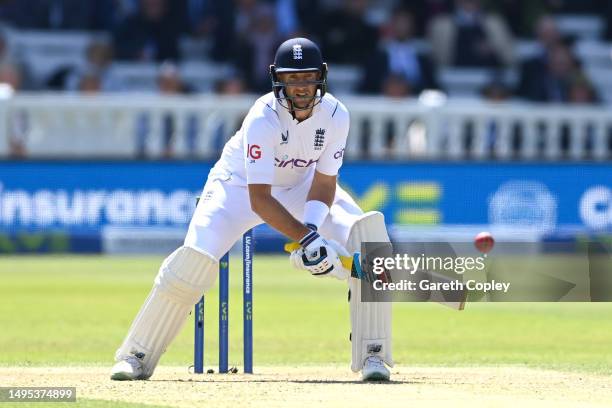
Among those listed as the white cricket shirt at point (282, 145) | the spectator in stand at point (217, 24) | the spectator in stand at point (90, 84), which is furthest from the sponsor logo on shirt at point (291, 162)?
the spectator in stand at point (217, 24)

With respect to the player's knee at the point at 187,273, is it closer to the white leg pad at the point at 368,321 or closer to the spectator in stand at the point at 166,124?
the white leg pad at the point at 368,321

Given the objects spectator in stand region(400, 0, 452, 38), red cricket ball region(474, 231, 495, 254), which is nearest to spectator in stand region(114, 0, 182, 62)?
spectator in stand region(400, 0, 452, 38)

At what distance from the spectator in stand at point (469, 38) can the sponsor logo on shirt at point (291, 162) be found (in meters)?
12.5

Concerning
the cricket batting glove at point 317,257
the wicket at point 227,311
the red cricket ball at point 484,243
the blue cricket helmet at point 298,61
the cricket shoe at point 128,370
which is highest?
the blue cricket helmet at point 298,61

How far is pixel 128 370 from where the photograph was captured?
798 centimetres

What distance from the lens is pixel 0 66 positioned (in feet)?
62.3

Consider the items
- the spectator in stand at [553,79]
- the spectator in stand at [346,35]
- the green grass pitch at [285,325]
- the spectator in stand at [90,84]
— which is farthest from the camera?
the spectator in stand at [346,35]

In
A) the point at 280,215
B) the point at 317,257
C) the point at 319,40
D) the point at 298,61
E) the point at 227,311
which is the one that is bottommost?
the point at 227,311

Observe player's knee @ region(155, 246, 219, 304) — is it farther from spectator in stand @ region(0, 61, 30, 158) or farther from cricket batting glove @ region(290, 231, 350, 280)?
spectator in stand @ region(0, 61, 30, 158)

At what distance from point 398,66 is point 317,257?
40.2 ft

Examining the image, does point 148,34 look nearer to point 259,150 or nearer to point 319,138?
point 319,138

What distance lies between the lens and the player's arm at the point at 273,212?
7.74 meters

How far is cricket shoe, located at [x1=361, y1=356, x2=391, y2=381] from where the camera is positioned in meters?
7.88

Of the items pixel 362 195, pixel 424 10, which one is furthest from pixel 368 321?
pixel 424 10
